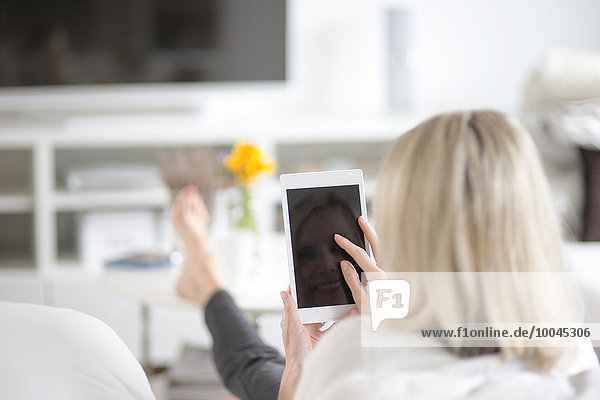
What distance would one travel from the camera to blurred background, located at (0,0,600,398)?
2.52 m

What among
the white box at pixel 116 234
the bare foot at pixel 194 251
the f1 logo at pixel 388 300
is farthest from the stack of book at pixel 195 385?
the f1 logo at pixel 388 300

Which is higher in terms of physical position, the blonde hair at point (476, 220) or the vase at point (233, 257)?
the blonde hair at point (476, 220)

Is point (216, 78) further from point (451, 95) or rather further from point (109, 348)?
point (109, 348)

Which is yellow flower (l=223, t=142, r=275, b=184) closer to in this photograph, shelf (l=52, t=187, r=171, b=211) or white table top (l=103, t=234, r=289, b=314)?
white table top (l=103, t=234, r=289, b=314)

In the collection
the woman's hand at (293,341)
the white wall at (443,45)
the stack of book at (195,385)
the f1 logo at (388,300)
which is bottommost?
the stack of book at (195,385)

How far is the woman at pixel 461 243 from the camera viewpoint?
0.60 metres

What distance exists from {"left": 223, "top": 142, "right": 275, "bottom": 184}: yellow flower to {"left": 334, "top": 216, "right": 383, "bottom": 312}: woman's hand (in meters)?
0.79

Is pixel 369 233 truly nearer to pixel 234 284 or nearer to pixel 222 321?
pixel 222 321

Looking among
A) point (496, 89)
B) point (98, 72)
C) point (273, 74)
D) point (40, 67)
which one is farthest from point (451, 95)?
point (40, 67)

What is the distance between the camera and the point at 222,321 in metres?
1.23

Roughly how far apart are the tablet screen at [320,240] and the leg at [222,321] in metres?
0.20

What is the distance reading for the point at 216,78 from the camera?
274cm

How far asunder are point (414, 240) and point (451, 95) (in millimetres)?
2492

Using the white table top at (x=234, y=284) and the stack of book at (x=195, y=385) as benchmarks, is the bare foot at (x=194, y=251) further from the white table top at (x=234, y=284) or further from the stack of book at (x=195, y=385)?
the stack of book at (x=195, y=385)
